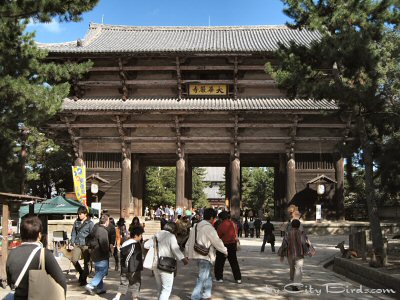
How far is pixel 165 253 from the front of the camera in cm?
627

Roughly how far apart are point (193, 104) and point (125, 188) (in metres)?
5.69

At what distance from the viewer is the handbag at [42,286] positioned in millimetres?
3623

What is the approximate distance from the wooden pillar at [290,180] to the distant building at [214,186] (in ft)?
141

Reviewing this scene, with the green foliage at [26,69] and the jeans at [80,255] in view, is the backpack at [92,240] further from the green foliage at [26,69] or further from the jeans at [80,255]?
the green foliage at [26,69]

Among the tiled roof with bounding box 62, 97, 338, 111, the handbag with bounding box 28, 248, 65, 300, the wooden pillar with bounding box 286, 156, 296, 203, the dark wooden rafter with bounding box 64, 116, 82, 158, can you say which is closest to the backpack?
the handbag with bounding box 28, 248, 65, 300

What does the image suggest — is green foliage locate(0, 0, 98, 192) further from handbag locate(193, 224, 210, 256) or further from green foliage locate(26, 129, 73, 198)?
green foliage locate(26, 129, 73, 198)

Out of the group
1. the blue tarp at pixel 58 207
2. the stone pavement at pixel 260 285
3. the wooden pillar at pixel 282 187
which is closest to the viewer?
the stone pavement at pixel 260 285

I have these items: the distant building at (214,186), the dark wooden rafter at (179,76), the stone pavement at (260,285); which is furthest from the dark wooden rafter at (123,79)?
the distant building at (214,186)

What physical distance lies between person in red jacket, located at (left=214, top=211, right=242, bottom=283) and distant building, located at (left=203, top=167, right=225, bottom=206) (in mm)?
55906

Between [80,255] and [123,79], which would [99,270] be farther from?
[123,79]

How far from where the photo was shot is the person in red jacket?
29.7 feet

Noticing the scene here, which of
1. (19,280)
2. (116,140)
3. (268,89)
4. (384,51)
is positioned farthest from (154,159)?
(19,280)

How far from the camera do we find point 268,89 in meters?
23.5

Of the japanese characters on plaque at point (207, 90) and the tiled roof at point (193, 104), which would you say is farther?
the japanese characters on plaque at point (207, 90)
